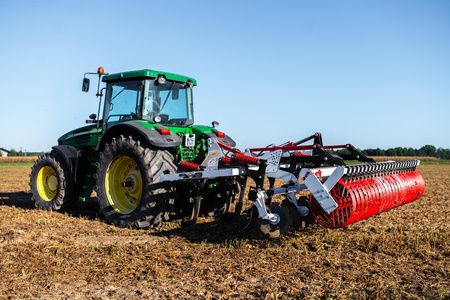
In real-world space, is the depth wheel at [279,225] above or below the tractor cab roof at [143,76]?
below

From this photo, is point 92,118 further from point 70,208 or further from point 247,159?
point 247,159

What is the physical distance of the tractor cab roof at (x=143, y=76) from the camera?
6.18m

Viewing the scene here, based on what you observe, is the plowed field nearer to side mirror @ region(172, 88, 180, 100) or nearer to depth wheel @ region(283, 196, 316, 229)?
depth wheel @ region(283, 196, 316, 229)

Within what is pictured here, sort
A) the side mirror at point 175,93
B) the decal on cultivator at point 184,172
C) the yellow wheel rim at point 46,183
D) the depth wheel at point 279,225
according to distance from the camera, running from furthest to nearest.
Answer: the yellow wheel rim at point 46,183 < the side mirror at point 175,93 < the decal on cultivator at point 184,172 < the depth wheel at point 279,225

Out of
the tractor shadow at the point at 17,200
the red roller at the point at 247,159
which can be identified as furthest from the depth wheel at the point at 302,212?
the tractor shadow at the point at 17,200

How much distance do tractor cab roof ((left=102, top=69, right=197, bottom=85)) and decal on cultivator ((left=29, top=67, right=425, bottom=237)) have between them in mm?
19

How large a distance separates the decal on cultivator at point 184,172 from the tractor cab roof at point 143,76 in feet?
0.06

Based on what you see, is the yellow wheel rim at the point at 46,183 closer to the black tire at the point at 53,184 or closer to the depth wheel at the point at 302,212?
the black tire at the point at 53,184

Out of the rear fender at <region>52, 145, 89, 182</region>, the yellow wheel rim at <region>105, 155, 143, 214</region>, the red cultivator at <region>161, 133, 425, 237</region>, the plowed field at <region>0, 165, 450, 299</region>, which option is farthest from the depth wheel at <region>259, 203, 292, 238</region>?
the rear fender at <region>52, 145, 89, 182</region>

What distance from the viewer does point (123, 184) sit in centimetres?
600

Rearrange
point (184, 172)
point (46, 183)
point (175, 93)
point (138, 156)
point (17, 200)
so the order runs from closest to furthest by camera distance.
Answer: point (184, 172)
point (138, 156)
point (175, 93)
point (46, 183)
point (17, 200)

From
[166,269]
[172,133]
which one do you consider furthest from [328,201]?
[172,133]

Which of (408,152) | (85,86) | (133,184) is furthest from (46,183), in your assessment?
(408,152)

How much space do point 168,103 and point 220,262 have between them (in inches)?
130
